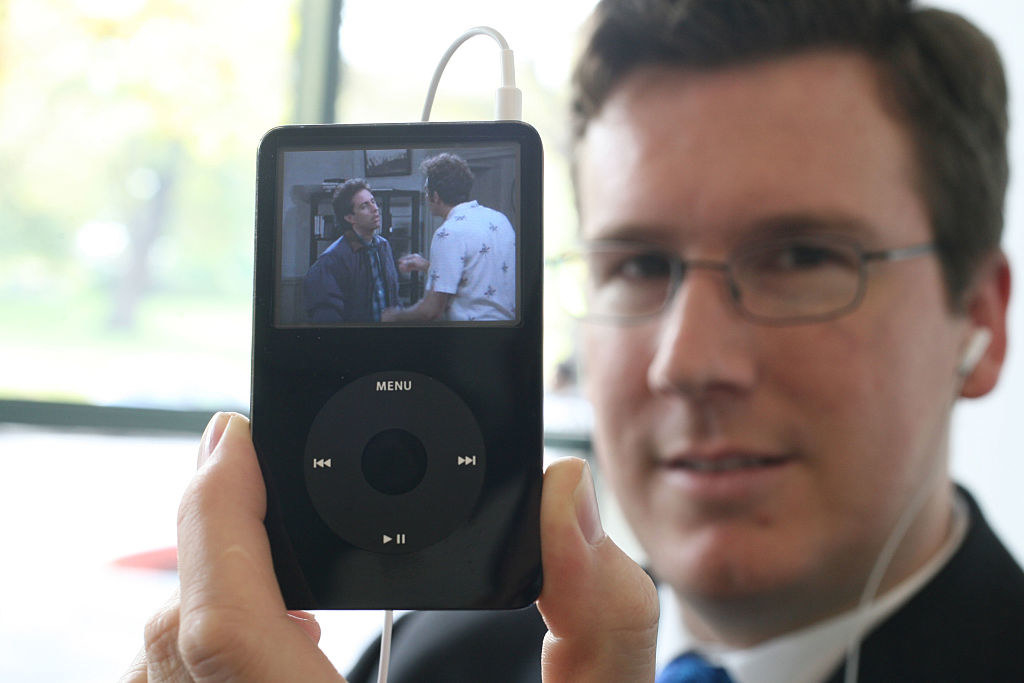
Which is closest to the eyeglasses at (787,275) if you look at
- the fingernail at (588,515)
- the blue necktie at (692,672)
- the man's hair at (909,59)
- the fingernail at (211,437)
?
the man's hair at (909,59)

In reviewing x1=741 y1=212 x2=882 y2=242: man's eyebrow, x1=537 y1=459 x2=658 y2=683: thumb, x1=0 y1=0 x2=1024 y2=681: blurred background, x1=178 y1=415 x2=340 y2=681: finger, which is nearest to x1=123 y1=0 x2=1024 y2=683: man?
x1=741 y1=212 x2=882 y2=242: man's eyebrow

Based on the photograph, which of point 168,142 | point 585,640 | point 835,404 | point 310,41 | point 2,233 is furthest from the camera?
point 310,41

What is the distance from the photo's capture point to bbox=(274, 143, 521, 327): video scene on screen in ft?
1.87

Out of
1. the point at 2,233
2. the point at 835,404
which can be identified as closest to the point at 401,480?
the point at 835,404

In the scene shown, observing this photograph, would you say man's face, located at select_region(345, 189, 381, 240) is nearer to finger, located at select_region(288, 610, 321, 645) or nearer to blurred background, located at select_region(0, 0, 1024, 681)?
finger, located at select_region(288, 610, 321, 645)

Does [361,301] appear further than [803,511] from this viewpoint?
No

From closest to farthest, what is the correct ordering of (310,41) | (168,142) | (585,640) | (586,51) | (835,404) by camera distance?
(585,640)
(835,404)
(586,51)
(168,142)
(310,41)

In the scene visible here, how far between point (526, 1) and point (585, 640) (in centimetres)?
184

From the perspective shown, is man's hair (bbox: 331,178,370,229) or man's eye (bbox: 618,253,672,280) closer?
man's hair (bbox: 331,178,370,229)

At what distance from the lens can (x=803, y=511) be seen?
1.08 m

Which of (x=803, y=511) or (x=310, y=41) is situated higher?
(x=310, y=41)

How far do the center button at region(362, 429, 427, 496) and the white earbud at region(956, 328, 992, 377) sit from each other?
988 millimetres

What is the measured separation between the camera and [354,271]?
577mm

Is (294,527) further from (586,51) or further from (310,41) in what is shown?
(310,41)
